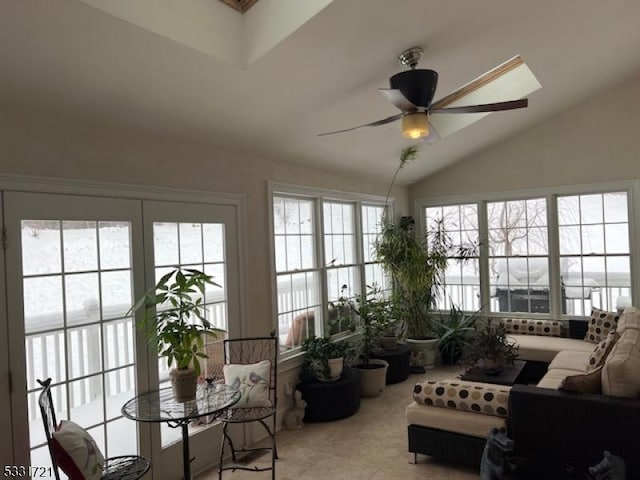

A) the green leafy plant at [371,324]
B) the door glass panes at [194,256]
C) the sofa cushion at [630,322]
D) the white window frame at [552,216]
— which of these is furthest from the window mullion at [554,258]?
the door glass panes at [194,256]

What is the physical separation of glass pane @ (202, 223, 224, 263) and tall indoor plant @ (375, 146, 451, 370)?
258 centimetres

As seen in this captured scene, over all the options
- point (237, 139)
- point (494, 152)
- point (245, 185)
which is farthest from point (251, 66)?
point (494, 152)

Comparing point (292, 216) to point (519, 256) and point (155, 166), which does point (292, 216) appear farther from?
point (519, 256)

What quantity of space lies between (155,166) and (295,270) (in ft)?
6.14

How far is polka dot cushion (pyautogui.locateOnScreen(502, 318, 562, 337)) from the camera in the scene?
18.0 feet

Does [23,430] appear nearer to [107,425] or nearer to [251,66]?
[107,425]

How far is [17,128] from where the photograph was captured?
8.09 ft

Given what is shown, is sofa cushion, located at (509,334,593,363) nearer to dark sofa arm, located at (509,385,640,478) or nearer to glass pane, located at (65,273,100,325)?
dark sofa arm, located at (509,385,640,478)

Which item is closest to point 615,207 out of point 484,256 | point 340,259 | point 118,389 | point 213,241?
point 484,256

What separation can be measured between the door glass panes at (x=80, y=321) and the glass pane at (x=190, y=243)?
449mm

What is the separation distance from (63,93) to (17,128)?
1.00ft

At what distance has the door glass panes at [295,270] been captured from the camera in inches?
175

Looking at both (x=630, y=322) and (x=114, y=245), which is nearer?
(x=114, y=245)

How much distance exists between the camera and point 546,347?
4.97m
